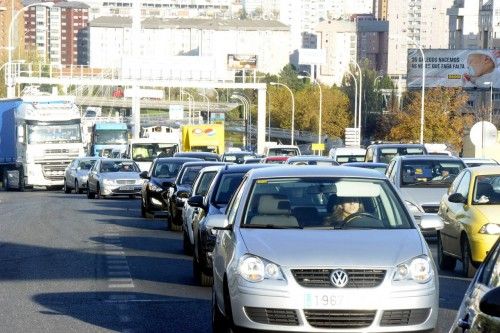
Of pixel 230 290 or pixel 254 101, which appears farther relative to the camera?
pixel 254 101

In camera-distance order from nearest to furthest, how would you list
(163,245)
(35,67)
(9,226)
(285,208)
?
(285,208) → (163,245) → (9,226) → (35,67)

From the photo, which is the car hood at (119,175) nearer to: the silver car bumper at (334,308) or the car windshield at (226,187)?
the car windshield at (226,187)

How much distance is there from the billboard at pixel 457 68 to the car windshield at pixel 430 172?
68556 mm

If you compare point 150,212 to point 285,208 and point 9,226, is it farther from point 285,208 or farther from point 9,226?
point 285,208

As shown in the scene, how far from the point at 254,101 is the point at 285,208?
165972 millimetres

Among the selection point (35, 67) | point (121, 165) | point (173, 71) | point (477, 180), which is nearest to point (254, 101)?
point (35, 67)

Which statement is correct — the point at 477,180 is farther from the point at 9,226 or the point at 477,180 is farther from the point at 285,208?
the point at 9,226

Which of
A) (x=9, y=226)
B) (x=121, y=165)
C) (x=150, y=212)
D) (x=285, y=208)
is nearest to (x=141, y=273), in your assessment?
(x=285, y=208)

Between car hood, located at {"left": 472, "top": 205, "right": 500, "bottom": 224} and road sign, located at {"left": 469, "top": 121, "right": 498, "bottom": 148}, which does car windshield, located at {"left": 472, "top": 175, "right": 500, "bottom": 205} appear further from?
road sign, located at {"left": 469, "top": 121, "right": 498, "bottom": 148}

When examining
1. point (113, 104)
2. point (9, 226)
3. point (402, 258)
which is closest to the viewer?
point (402, 258)

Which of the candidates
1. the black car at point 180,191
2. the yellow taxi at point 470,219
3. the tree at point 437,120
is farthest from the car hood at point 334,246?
the tree at point 437,120

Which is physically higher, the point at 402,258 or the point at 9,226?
the point at 402,258

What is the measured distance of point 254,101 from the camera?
177m

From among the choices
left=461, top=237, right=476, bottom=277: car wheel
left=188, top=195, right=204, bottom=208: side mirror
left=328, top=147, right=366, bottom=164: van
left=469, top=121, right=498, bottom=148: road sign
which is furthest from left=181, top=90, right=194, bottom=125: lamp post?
left=188, top=195, right=204, bottom=208: side mirror
